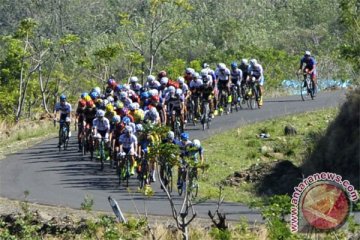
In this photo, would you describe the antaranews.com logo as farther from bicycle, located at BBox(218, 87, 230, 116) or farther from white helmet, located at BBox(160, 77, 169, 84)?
bicycle, located at BBox(218, 87, 230, 116)

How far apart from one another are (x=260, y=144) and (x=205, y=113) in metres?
2.07

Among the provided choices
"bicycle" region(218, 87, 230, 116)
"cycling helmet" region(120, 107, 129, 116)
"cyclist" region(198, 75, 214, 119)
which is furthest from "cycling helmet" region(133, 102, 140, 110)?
"bicycle" region(218, 87, 230, 116)

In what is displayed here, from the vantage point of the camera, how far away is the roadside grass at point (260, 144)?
32.0m

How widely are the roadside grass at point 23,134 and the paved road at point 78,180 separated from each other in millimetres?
781

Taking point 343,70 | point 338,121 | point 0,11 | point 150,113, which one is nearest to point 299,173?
point 338,121

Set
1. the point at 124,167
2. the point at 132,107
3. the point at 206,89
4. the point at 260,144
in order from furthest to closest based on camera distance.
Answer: the point at 260,144, the point at 206,89, the point at 132,107, the point at 124,167

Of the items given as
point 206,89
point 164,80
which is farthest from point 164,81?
point 206,89

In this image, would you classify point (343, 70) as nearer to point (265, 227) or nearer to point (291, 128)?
point (291, 128)

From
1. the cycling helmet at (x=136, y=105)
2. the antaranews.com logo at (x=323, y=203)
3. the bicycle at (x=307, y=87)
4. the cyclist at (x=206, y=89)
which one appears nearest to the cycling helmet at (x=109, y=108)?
the cycling helmet at (x=136, y=105)

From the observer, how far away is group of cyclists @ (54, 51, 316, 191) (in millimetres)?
28500

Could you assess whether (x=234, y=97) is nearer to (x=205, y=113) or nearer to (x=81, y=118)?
(x=205, y=113)

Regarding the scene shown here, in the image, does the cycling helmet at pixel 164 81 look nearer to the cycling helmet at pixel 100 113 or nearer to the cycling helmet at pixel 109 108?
the cycling helmet at pixel 109 108

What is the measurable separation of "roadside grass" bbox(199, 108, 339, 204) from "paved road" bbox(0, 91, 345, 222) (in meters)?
0.59

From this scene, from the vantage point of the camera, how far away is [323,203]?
605 inches
